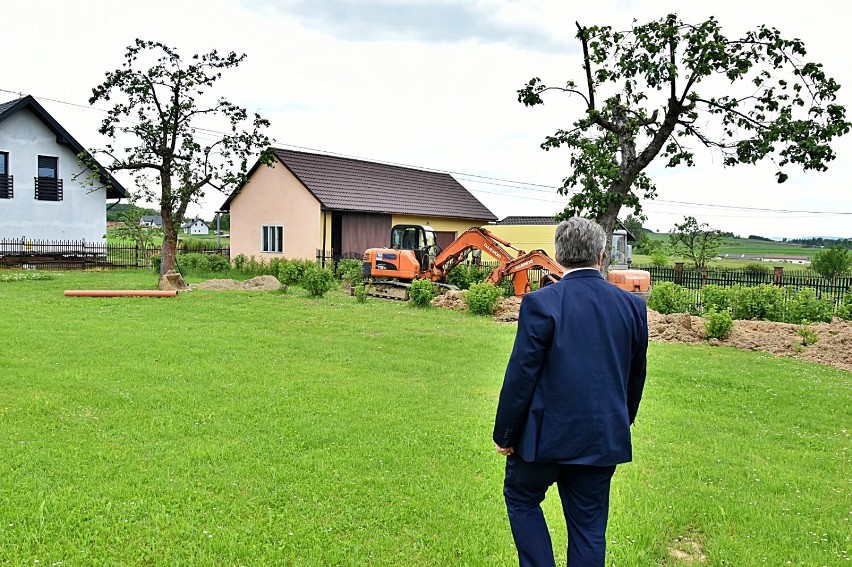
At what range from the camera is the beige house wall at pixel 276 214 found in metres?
30.8

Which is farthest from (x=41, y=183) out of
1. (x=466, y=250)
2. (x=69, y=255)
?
(x=466, y=250)

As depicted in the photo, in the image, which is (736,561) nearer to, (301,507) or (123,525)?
(301,507)

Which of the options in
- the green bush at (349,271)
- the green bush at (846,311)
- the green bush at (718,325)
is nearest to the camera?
the green bush at (718,325)

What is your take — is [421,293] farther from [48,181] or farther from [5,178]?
[48,181]

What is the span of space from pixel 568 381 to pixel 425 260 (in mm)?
18824

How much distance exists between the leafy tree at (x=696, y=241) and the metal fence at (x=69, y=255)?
23.9 meters


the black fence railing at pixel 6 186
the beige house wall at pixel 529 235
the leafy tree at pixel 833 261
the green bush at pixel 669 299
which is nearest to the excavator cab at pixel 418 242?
the green bush at pixel 669 299

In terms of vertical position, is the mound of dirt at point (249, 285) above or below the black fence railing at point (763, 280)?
below

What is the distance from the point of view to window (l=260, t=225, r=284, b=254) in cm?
3225

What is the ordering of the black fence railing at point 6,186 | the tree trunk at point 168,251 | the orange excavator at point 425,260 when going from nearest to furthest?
1. the orange excavator at point 425,260
2. the tree trunk at point 168,251
3. the black fence railing at point 6,186

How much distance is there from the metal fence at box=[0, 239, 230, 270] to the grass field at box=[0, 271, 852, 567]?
2229cm

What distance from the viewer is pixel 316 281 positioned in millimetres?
19734

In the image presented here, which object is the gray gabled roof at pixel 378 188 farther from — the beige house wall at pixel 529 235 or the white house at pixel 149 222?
the white house at pixel 149 222

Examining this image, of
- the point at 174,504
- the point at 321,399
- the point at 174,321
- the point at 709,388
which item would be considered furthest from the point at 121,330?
the point at 709,388
